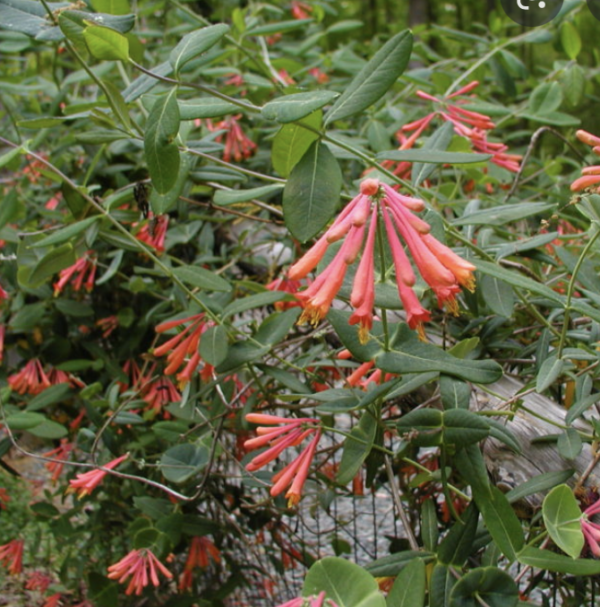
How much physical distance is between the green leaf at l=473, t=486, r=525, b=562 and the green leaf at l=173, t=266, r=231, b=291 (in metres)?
0.44

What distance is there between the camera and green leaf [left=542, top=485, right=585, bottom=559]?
63 cm

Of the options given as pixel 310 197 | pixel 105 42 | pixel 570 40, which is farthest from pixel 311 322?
pixel 570 40

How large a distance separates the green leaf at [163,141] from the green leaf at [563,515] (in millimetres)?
451

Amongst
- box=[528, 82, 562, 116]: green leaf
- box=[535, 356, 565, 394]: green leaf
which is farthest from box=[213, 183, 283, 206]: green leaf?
box=[528, 82, 562, 116]: green leaf

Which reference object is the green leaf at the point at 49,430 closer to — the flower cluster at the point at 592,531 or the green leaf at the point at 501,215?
the green leaf at the point at 501,215

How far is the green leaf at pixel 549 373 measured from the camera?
0.71 meters

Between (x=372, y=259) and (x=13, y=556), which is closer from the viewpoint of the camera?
(x=372, y=259)

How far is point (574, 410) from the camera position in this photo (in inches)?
29.2

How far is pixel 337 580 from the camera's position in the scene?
1.81 feet

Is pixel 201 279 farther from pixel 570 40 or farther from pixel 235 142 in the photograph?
pixel 570 40

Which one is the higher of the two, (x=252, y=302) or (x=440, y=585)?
(x=252, y=302)

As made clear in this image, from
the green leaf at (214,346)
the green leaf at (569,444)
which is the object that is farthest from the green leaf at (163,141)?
the green leaf at (569,444)

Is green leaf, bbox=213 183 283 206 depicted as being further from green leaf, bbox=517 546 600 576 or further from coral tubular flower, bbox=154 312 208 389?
green leaf, bbox=517 546 600 576

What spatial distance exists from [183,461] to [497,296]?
497 millimetres
